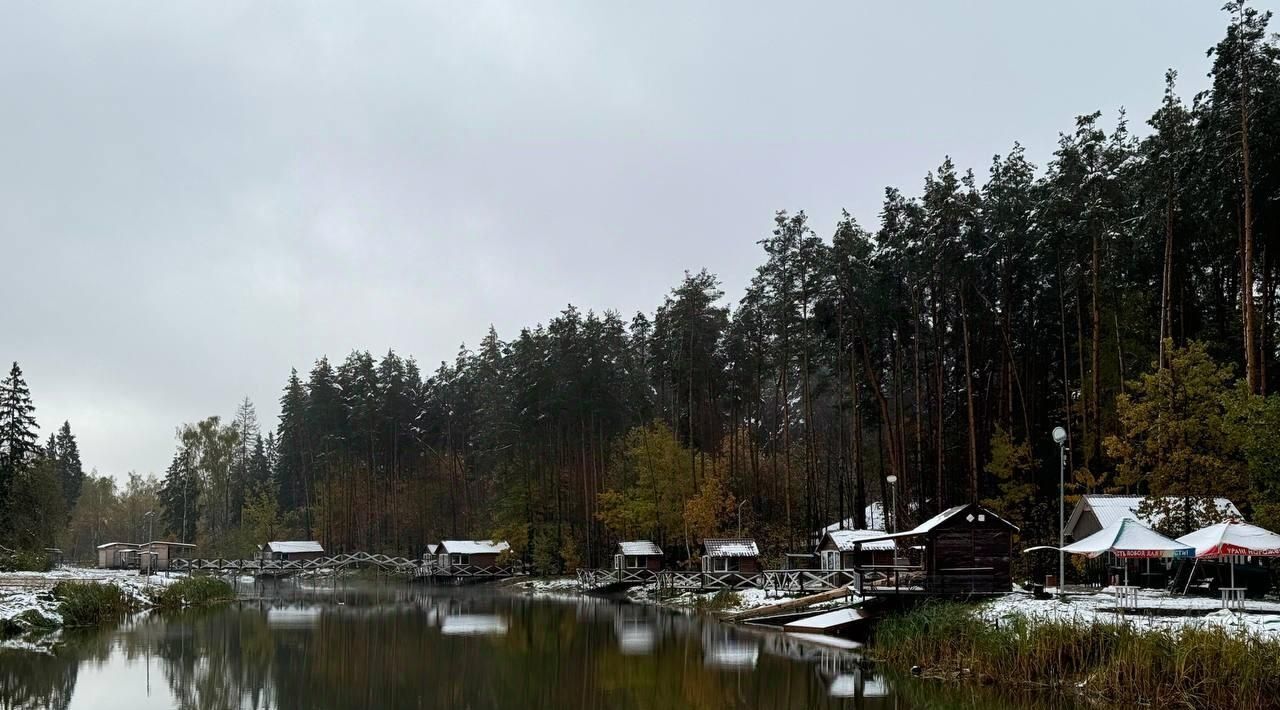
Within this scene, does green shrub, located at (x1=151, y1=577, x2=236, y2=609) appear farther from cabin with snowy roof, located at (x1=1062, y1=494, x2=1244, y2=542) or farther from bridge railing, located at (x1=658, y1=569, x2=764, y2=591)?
cabin with snowy roof, located at (x1=1062, y1=494, x2=1244, y2=542)

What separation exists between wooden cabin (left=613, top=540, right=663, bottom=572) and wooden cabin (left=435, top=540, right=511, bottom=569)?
17.0 meters

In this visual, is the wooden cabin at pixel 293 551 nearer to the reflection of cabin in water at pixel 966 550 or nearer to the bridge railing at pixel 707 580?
the bridge railing at pixel 707 580

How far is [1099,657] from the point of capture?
66.0 feet

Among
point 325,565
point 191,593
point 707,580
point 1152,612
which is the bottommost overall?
point 325,565

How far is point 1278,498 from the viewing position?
26.7 m

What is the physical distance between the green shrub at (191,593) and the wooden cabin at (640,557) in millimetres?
21475

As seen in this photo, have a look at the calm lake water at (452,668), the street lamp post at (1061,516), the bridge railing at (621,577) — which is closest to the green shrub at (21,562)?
the calm lake water at (452,668)

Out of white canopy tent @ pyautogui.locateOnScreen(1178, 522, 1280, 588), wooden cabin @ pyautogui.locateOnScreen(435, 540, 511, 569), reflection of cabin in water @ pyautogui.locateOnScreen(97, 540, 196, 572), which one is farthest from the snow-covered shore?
reflection of cabin in water @ pyautogui.locateOnScreen(97, 540, 196, 572)

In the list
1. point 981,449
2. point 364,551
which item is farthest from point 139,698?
point 364,551

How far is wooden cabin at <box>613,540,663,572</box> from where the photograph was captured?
186 ft

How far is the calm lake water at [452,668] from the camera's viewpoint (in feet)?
69.8

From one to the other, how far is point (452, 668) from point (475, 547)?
157 ft

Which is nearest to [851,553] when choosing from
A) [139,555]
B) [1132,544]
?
[1132,544]

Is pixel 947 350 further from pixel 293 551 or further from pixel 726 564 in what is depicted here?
pixel 293 551
